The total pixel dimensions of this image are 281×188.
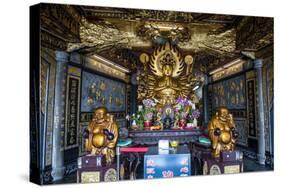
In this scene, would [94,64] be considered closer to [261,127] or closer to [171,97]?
[171,97]

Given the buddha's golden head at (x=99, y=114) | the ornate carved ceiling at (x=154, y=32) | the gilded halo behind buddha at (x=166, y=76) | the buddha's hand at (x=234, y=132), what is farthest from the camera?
the buddha's hand at (x=234, y=132)

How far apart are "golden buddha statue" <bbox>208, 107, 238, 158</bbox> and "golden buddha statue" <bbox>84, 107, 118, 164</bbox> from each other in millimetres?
1484

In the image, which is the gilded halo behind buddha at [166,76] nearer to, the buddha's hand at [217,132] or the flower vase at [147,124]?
the flower vase at [147,124]

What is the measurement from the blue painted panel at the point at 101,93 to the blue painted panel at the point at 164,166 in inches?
32.3

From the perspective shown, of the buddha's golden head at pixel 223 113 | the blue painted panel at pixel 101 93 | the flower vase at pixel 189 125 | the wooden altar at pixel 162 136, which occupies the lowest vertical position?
the wooden altar at pixel 162 136

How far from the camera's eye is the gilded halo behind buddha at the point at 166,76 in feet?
18.9

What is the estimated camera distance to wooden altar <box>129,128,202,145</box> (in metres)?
5.63

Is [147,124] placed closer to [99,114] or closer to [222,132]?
[99,114]

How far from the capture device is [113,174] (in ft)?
17.5

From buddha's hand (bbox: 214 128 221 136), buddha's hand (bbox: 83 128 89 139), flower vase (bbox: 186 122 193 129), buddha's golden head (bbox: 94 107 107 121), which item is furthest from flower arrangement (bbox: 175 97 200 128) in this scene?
buddha's hand (bbox: 83 128 89 139)

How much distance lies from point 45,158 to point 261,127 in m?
3.26

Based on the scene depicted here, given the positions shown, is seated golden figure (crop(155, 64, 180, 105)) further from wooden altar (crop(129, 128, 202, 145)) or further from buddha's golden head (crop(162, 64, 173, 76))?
wooden altar (crop(129, 128, 202, 145))

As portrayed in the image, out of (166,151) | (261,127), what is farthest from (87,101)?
(261,127)

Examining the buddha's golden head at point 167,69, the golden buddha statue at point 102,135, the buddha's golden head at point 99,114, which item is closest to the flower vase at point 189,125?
the buddha's golden head at point 167,69
